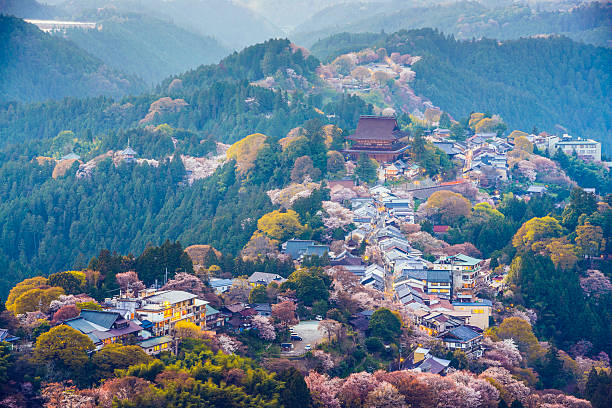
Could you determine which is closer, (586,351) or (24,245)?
(586,351)

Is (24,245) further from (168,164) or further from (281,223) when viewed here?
(281,223)

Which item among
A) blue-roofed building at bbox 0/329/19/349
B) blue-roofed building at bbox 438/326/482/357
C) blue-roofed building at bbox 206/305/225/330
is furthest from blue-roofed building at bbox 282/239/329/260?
blue-roofed building at bbox 0/329/19/349

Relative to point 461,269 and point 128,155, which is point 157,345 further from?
point 128,155

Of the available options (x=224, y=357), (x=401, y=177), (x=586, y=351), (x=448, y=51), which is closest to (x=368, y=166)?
(x=401, y=177)

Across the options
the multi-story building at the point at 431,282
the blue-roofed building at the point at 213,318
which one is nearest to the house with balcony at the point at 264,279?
the blue-roofed building at the point at 213,318

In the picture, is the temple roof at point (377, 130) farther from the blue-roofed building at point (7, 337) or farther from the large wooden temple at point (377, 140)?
the blue-roofed building at point (7, 337)

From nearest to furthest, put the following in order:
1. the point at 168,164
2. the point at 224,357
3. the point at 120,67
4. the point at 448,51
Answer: the point at 224,357 → the point at 168,164 → the point at 448,51 → the point at 120,67
